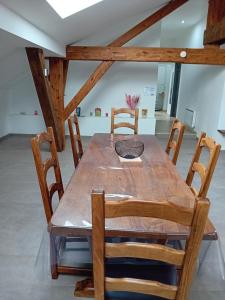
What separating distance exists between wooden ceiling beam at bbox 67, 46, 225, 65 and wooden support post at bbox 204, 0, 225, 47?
0.23 metres

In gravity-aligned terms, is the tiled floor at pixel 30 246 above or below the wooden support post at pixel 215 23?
below

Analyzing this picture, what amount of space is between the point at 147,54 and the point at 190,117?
2.85m

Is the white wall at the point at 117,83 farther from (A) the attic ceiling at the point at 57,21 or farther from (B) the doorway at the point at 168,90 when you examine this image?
(B) the doorway at the point at 168,90

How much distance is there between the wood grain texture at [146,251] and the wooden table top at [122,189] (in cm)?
17

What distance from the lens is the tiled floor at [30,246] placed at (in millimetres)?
1605

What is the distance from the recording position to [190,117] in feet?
22.3

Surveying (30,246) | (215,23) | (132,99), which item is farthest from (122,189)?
(132,99)

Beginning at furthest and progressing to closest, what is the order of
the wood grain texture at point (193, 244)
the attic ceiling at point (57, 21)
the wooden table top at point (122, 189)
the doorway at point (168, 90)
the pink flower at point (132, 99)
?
the doorway at point (168, 90)
the pink flower at point (132, 99)
the attic ceiling at point (57, 21)
the wooden table top at point (122, 189)
the wood grain texture at point (193, 244)

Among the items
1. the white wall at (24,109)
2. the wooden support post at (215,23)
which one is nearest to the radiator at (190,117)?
the wooden support post at (215,23)

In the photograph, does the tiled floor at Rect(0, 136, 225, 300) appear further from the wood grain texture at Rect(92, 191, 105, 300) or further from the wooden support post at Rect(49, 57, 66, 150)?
the wooden support post at Rect(49, 57, 66, 150)

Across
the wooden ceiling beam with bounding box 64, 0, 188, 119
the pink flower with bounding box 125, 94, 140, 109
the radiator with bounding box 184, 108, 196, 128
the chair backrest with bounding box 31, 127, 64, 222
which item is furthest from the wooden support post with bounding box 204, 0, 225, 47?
the chair backrest with bounding box 31, 127, 64, 222

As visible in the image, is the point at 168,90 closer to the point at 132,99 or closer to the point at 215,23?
the point at 132,99

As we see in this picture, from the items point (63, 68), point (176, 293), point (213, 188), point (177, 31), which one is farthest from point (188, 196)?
point (177, 31)

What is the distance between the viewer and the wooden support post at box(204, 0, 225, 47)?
4186mm
